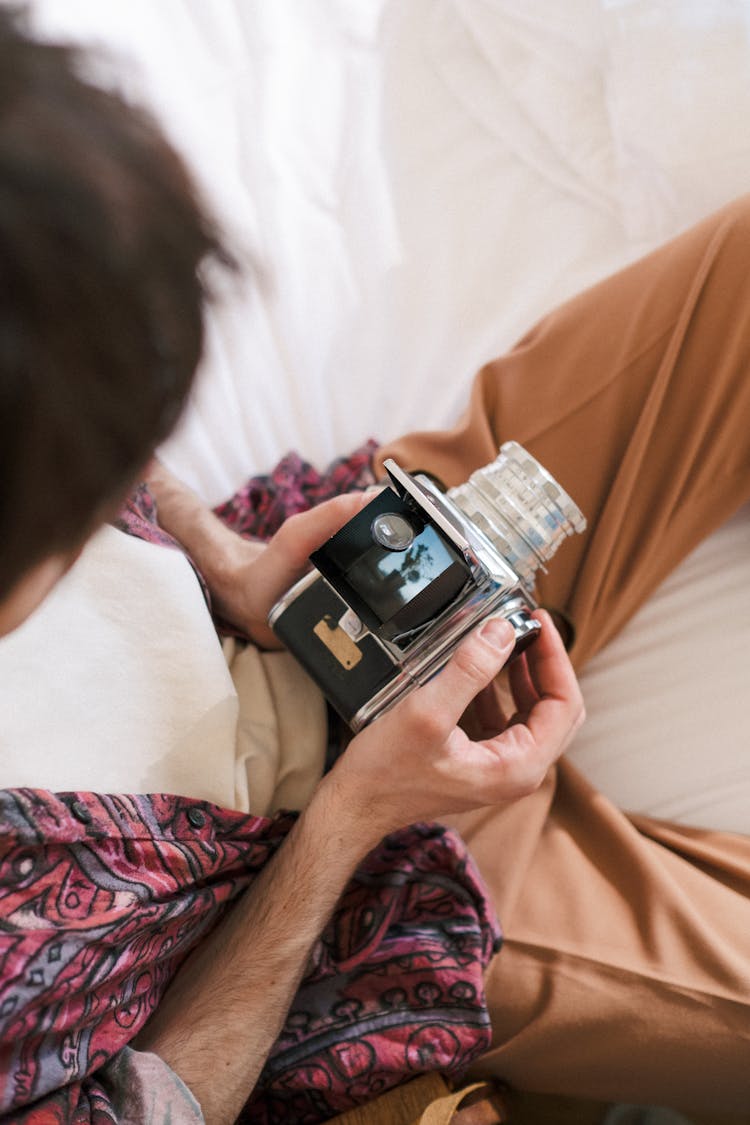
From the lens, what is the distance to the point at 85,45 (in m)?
0.43

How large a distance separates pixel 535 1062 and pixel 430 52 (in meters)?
1.10

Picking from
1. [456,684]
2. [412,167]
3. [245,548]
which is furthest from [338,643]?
[412,167]

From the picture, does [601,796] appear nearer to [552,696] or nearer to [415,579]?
[552,696]

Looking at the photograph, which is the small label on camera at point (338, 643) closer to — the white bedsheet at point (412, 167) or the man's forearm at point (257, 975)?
the man's forearm at point (257, 975)

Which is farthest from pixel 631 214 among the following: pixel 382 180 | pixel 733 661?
pixel 733 661

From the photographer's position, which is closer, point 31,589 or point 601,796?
point 31,589

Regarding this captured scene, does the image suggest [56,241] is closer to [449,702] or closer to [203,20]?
[449,702]

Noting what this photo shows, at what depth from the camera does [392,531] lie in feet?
1.82

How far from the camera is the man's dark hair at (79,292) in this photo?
36 centimetres

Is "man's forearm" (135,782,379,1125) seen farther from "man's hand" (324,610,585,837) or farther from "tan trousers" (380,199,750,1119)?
"tan trousers" (380,199,750,1119)

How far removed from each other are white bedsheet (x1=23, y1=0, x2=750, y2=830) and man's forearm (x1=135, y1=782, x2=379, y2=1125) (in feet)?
1.32

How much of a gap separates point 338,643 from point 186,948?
0.85ft

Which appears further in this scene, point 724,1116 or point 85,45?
point 724,1116

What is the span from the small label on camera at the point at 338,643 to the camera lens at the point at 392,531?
93 mm
